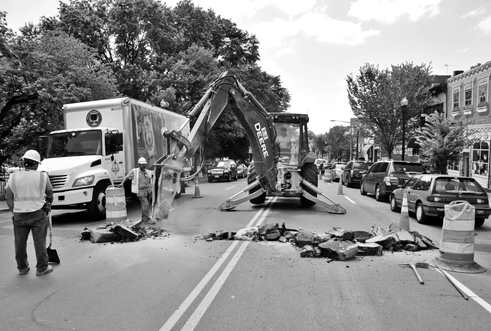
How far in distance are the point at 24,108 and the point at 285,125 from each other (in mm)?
13828

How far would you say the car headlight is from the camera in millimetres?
11188

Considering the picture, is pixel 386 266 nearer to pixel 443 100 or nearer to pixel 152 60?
pixel 152 60

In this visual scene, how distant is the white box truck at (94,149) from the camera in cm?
1116

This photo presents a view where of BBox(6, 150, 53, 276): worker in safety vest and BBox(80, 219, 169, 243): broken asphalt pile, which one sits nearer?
BBox(6, 150, 53, 276): worker in safety vest

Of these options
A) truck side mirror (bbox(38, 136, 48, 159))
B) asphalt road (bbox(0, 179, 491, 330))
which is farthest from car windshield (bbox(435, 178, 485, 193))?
truck side mirror (bbox(38, 136, 48, 159))

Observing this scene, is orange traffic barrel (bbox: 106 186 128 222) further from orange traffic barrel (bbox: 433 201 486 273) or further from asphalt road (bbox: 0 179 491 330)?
orange traffic barrel (bbox: 433 201 486 273)

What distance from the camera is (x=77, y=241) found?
342 inches

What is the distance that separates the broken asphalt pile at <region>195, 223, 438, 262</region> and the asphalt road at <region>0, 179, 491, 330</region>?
0.21 meters

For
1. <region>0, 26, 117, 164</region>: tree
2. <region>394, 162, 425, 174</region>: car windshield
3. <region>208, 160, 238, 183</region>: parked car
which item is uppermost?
<region>0, 26, 117, 164</region>: tree

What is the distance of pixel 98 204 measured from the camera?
11734 mm

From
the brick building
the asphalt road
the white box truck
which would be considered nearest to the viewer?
the asphalt road

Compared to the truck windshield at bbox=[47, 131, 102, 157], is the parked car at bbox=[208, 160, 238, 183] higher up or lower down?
lower down

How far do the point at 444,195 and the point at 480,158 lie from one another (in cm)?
2035

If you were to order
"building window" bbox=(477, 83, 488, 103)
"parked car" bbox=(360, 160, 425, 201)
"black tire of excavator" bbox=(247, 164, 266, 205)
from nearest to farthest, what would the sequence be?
"black tire of excavator" bbox=(247, 164, 266, 205)
"parked car" bbox=(360, 160, 425, 201)
"building window" bbox=(477, 83, 488, 103)
